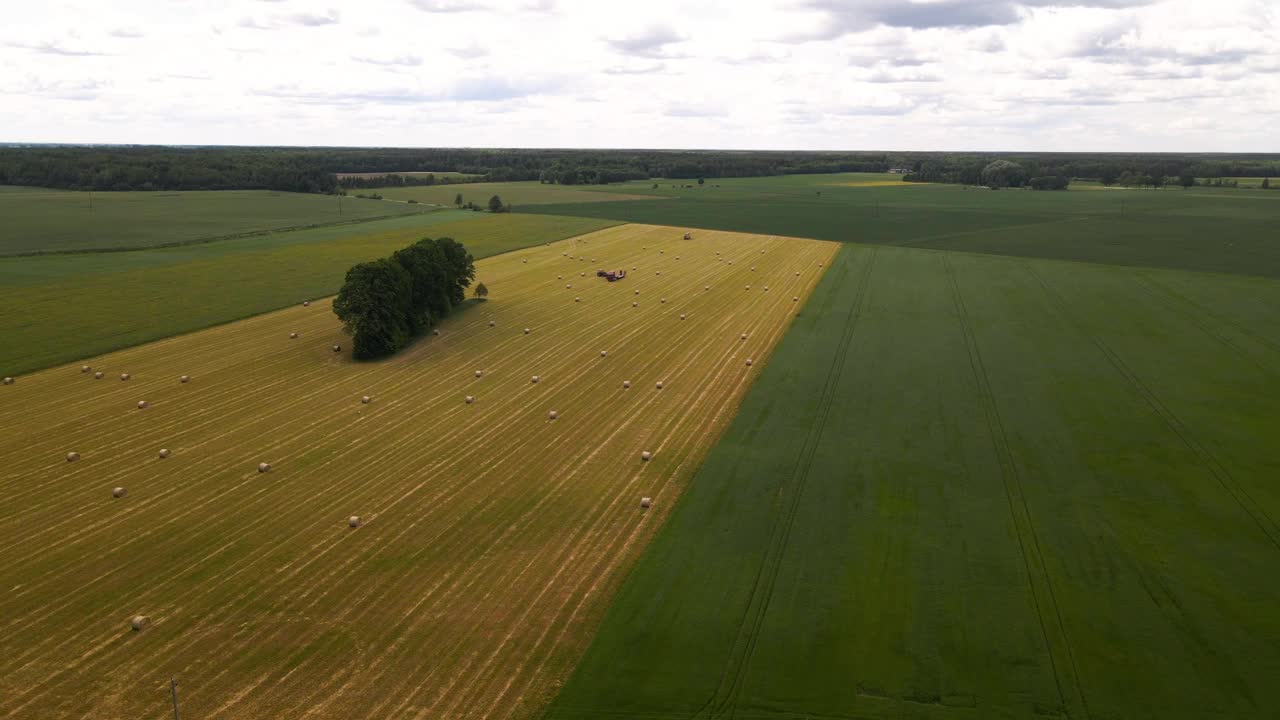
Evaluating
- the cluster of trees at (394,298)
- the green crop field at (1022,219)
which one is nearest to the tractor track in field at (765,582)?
the cluster of trees at (394,298)

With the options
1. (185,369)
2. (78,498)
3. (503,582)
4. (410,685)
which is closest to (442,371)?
(185,369)

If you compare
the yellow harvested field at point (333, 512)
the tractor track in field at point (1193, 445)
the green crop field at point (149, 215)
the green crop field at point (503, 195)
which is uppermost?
the green crop field at point (503, 195)

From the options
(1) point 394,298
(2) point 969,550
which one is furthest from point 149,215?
(2) point 969,550

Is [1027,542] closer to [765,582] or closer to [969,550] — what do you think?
[969,550]

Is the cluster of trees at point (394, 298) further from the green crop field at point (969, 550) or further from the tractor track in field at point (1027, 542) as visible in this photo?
the tractor track in field at point (1027, 542)

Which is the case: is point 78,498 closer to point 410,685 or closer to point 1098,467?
point 410,685

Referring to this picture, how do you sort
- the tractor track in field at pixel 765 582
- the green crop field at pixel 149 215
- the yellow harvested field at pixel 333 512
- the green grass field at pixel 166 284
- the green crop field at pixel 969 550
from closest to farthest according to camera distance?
the tractor track in field at pixel 765 582 → the green crop field at pixel 969 550 → the yellow harvested field at pixel 333 512 → the green grass field at pixel 166 284 → the green crop field at pixel 149 215
